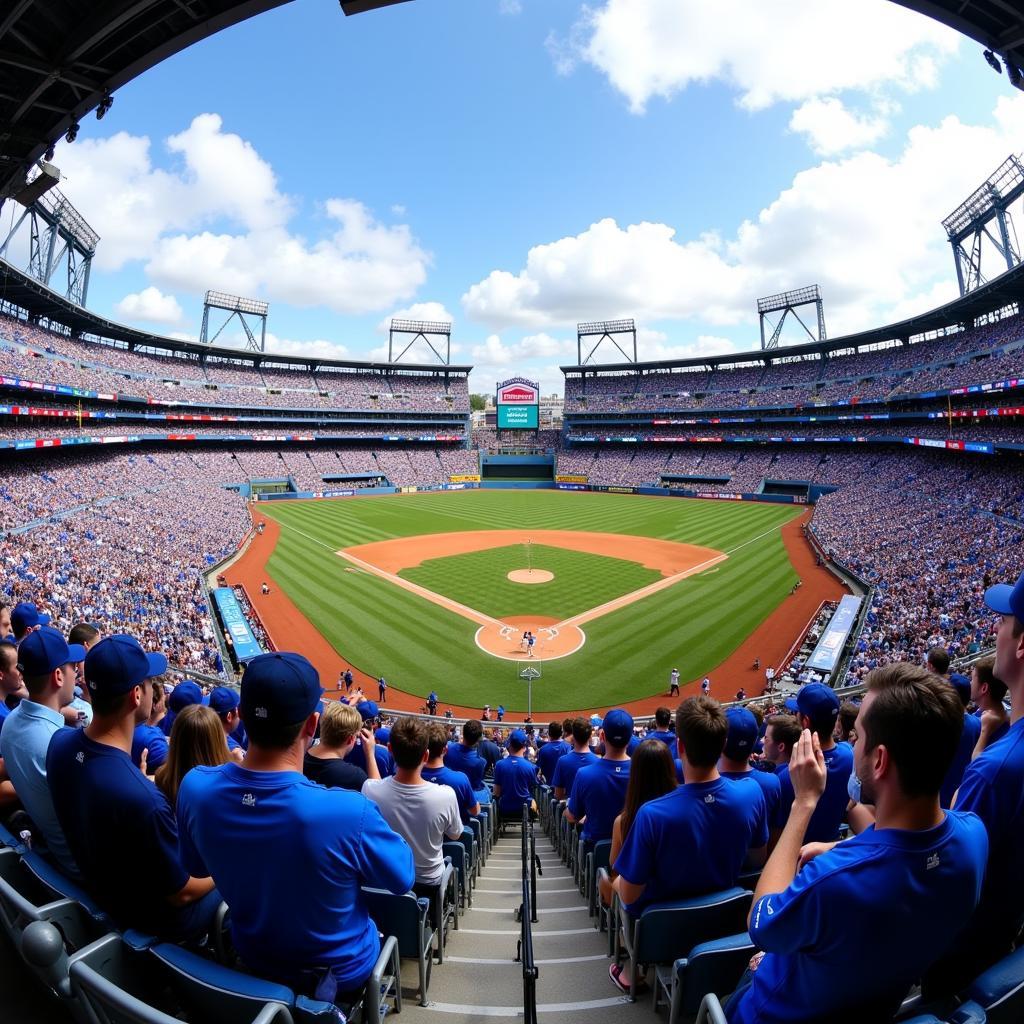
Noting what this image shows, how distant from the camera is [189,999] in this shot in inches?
107

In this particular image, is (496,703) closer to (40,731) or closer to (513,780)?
(513,780)

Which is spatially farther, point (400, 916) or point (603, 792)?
point (603, 792)

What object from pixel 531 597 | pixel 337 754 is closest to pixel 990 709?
pixel 337 754

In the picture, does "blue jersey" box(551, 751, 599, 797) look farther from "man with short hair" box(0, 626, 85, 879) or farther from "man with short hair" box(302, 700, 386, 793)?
"man with short hair" box(0, 626, 85, 879)

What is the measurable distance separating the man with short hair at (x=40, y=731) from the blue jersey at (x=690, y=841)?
3652 mm

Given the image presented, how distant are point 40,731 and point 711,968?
14.7 feet

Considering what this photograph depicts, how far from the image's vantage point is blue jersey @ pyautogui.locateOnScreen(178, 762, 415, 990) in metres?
2.67

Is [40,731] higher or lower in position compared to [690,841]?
higher

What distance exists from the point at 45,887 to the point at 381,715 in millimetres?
15267

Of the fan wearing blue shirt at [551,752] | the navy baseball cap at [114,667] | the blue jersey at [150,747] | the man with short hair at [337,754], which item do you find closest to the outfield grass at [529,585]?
the fan wearing blue shirt at [551,752]

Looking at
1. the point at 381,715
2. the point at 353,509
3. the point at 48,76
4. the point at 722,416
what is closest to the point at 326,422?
the point at 353,509

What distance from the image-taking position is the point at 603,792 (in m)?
5.38

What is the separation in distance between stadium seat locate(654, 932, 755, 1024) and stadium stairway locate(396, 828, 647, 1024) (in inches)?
28.4

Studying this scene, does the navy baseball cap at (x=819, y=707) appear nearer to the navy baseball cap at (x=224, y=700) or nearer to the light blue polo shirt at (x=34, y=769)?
the light blue polo shirt at (x=34, y=769)
